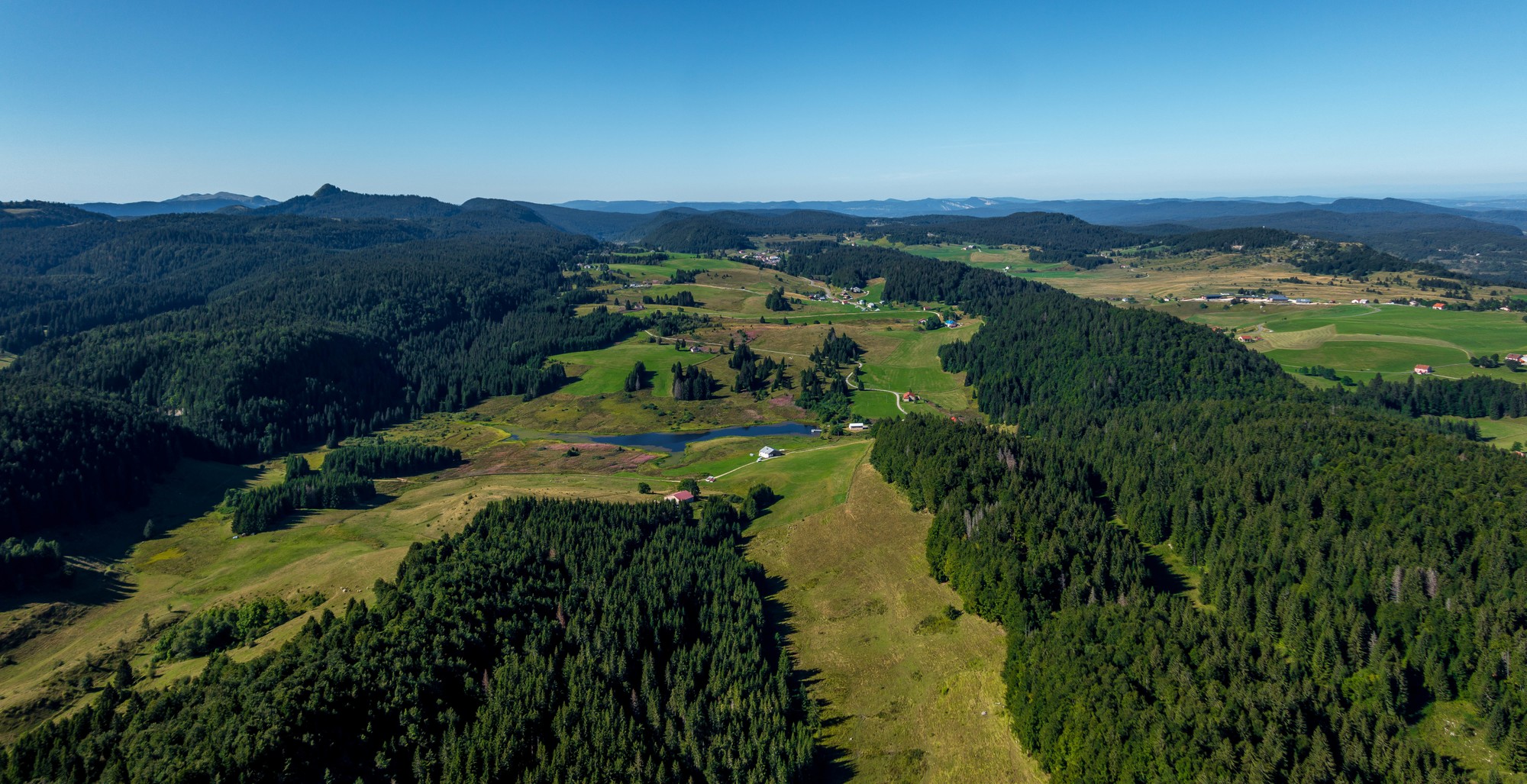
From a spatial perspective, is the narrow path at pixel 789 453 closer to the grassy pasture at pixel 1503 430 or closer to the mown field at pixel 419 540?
the mown field at pixel 419 540

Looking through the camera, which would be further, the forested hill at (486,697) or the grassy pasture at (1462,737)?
the grassy pasture at (1462,737)

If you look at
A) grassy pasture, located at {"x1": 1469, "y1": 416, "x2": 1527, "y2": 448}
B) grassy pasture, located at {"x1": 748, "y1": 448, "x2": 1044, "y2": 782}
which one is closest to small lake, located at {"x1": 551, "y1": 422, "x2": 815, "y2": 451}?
grassy pasture, located at {"x1": 748, "y1": 448, "x2": 1044, "y2": 782}

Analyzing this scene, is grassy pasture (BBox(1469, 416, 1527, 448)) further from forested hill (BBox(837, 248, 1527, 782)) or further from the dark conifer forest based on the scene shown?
the dark conifer forest

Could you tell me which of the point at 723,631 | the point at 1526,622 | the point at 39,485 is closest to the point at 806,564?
the point at 723,631

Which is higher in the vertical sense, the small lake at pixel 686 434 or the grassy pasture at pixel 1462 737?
the grassy pasture at pixel 1462 737

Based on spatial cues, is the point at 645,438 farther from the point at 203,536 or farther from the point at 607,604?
the point at 607,604

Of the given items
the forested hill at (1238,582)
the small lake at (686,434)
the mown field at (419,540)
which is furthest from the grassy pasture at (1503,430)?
the small lake at (686,434)
